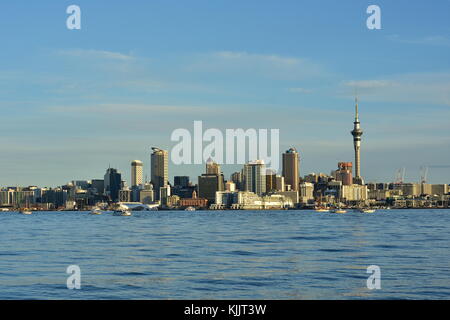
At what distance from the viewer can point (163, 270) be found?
141 ft

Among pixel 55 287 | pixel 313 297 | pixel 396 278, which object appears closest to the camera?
pixel 313 297

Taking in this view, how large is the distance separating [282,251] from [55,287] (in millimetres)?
27205

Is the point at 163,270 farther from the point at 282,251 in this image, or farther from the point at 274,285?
the point at 282,251

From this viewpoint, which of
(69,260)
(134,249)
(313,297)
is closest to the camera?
(313,297)

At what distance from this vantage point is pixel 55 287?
117 ft

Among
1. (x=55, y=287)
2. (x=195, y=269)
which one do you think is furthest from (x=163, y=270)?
(x=55, y=287)

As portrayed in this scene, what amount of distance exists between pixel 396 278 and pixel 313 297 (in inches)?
361

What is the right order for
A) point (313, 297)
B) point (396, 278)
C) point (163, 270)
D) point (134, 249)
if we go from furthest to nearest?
1. point (134, 249)
2. point (163, 270)
3. point (396, 278)
4. point (313, 297)
